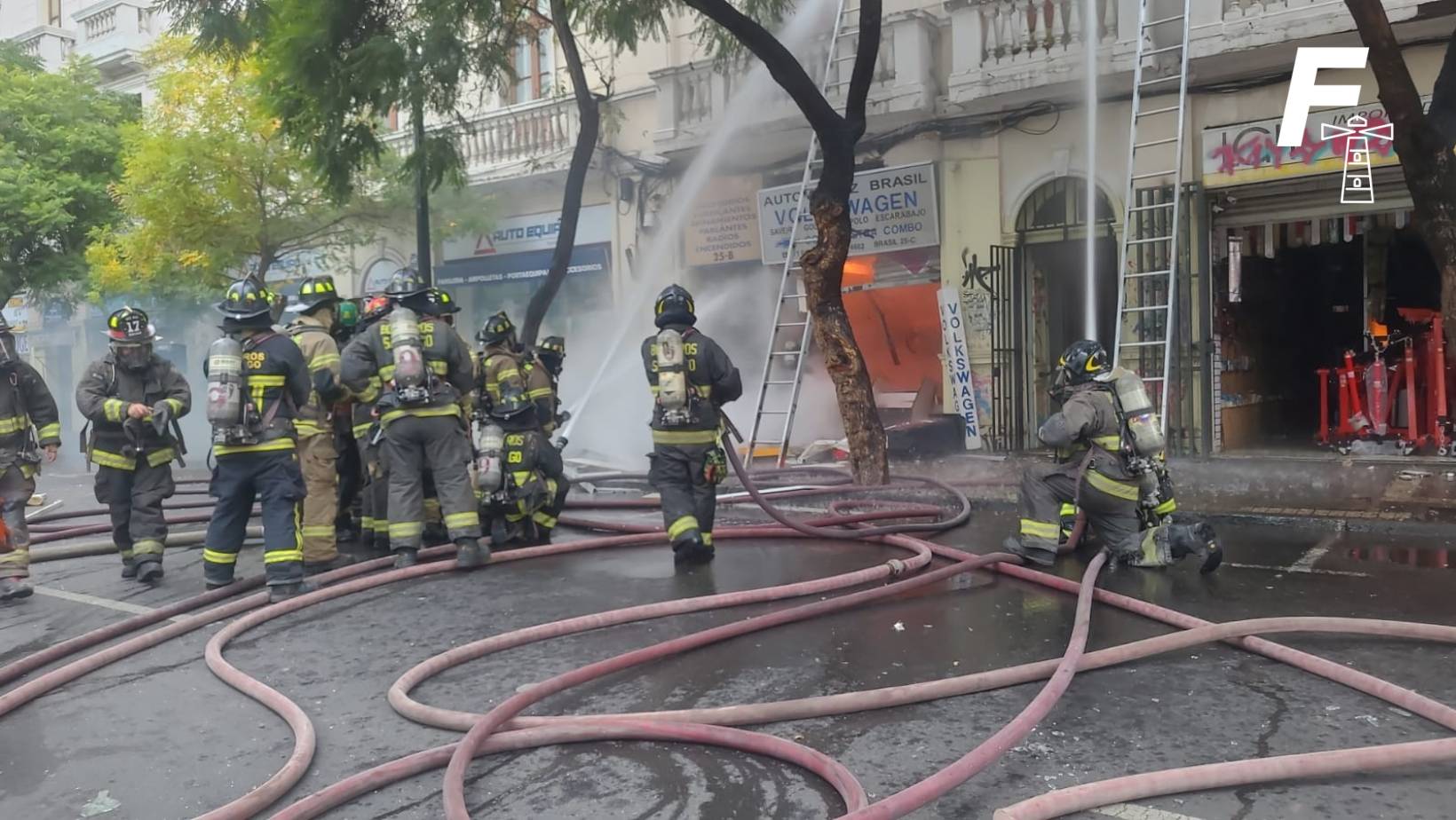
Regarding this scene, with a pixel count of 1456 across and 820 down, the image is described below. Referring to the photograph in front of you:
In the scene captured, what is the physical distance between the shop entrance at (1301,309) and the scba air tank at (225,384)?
9.17 metres

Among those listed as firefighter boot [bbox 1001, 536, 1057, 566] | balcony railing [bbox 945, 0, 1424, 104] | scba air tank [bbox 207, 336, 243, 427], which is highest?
balcony railing [bbox 945, 0, 1424, 104]

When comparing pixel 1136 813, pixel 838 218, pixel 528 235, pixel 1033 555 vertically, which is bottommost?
pixel 1136 813

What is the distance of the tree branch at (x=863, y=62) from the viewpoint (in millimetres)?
8617

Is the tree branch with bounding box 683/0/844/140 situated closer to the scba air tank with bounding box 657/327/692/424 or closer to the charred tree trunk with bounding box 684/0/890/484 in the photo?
the charred tree trunk with bounding box 684/0/890/484

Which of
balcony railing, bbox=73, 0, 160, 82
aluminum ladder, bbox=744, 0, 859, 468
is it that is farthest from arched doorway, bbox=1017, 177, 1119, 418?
balcony railing, bbox=73, 0, 160, 82

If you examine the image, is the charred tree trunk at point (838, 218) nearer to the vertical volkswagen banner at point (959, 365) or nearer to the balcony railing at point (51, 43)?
the vertical volkswagen banner at point (959, 365)

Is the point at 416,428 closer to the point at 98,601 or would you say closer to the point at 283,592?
the point at 283,592

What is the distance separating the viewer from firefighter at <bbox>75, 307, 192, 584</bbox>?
6.14 metres

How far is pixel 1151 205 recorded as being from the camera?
10.7 m

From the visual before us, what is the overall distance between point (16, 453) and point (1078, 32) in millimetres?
9985

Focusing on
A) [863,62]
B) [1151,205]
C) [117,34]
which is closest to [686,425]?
[863,62]

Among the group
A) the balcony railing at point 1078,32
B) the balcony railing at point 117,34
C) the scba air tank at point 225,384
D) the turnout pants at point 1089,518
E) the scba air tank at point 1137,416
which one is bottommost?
the turnout pants at point 1089,518

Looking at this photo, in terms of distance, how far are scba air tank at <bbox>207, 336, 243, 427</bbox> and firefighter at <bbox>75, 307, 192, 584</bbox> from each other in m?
0.86

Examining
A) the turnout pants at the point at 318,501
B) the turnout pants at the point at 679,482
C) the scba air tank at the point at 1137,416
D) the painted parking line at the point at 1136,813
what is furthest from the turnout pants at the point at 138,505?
the painted parking line at the point at 1136,813
